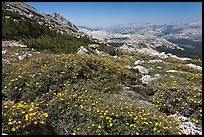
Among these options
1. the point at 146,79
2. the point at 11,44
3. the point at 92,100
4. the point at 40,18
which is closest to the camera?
the point at 92,100

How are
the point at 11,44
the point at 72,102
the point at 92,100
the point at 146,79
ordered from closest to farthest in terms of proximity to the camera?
the point at 72,102, the point at 92,100, the point at 146,79, the point at 11,44

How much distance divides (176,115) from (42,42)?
17759 millimetres

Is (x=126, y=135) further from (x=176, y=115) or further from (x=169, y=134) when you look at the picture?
(x=176, y=115)

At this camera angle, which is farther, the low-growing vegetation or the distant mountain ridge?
the distant mountain ridge

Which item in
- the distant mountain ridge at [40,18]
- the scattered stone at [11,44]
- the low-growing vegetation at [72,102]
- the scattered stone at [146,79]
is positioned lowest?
the scattered stone at [146,79]

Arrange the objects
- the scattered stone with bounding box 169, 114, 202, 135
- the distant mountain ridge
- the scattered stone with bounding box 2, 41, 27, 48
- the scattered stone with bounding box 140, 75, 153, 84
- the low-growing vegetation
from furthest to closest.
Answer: the distant mountain ridge
the scattered stone with bounding box 2, 41, 27, 48
the scattered stone with bounding box 140, 75, 153, 84
the scattered stone with bounding box 169, 114, 202, 135
the low-growing vegetation

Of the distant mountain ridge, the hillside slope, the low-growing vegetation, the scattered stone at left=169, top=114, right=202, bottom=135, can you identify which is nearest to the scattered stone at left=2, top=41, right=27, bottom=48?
the hillside slope

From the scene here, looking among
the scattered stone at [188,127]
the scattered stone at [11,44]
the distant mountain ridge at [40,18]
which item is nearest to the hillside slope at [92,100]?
the scattered stone at [188,127]

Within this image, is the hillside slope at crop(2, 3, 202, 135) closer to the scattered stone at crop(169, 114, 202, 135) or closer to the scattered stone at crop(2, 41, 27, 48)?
the scattered stone at crop(169, 114, 202, 135)

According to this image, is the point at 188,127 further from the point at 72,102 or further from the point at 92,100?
the point at 72,102

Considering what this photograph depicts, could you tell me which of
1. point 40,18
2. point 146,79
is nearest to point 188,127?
point 146,79

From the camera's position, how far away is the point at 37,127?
7.22 metres

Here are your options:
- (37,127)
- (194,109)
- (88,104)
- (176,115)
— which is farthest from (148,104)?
(37,127)

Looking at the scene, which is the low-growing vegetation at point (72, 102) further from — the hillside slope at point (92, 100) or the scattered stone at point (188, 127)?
the scattered stone at point (188, 127)
